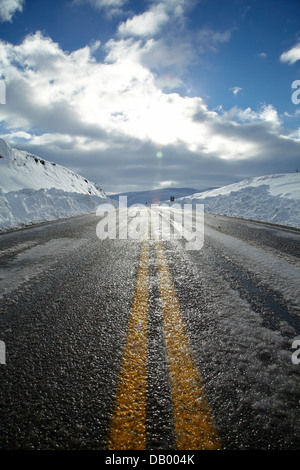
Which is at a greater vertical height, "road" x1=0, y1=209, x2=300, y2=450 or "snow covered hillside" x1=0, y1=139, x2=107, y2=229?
"snow covered hillside" x1=0, y1=139, x2=107, y2=229

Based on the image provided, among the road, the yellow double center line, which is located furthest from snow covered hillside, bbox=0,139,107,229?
the yellow double center line

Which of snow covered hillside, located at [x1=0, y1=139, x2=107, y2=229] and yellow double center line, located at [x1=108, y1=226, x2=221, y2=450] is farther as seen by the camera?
snow covered hillside, located at [x1=0, y1=139, x2=107, y2=229]

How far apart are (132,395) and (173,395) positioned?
0.18m

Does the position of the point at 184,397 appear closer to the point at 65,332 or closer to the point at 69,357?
the point at 69,357

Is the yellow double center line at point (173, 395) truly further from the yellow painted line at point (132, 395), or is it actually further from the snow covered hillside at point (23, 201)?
the snow covered hillside at point (23, 201)

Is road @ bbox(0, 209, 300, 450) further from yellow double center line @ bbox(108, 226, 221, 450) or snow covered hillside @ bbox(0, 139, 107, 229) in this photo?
snow covered hillside @ bbox(0, 139, 107, 229)

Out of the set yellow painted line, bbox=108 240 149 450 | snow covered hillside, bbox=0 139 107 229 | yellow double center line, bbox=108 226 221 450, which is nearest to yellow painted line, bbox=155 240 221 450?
yellow double center line, bbox=108 226 221 450

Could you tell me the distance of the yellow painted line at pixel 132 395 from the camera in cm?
79

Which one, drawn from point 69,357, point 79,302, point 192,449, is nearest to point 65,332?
point 69,357

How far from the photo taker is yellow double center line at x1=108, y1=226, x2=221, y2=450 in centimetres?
79

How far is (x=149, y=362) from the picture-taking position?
1.17 m

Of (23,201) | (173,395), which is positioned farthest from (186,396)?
(23,201)

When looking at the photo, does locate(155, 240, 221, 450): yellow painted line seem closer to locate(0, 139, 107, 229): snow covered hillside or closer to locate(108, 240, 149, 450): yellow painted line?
locate(108, 240, 149, 450): yellow painted line
